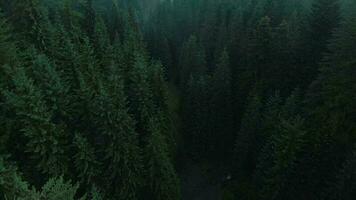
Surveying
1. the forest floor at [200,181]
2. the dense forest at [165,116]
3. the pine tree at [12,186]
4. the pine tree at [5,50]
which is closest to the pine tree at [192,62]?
the dense forest at [165,116]

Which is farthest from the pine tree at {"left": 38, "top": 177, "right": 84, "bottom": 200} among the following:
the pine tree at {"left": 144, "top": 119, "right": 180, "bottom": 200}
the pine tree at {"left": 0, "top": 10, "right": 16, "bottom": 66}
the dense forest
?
the pine tree at {"left": 0, "top": 10, "right": 16, "bottom": 66}

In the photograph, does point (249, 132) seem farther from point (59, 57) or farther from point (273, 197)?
point (59, 57)

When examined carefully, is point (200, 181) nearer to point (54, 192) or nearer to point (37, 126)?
point (37, 126)

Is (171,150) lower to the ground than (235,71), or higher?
lower

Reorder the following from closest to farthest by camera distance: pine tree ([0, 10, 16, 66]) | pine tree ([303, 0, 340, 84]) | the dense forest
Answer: the dense forest
pine tree ([0, 10, 16, 66])
pine tree ([303, 0, 340, 84])

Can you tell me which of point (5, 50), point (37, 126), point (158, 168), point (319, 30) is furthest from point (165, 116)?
point (319, 30)

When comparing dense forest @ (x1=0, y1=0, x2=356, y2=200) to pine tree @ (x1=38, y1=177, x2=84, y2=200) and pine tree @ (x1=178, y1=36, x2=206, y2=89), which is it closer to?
pine tree @ (x1=38, y1=177, x2=84, y2=200)

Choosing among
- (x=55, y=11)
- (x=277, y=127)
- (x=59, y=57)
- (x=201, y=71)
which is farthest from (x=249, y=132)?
(x=55, y=11)

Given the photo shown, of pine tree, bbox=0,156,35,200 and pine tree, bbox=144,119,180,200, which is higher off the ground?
pine tree, bbox=0,156,35,200
